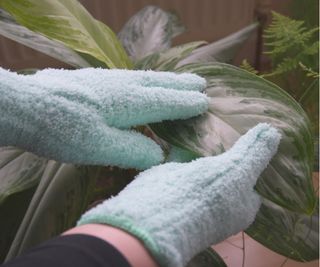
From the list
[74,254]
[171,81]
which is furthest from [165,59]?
[74,254]

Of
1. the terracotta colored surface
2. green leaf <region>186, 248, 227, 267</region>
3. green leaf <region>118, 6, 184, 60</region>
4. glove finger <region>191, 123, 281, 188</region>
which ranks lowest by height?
the terracotta colored surface

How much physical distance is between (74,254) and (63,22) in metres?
0.29

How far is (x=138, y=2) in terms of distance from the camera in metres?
1.26

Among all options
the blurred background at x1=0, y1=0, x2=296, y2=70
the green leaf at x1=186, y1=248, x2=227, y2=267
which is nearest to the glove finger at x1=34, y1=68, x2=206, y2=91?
the green leaf at x1=186, y1=248, x2=227, y2=267

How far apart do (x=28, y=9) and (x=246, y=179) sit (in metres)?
0.30

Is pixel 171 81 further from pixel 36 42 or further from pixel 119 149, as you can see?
pixel 36 42

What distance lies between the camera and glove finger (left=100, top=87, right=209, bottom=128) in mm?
398

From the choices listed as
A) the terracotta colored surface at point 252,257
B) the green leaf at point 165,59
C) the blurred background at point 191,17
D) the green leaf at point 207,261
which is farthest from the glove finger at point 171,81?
the blurred background at point 191,17

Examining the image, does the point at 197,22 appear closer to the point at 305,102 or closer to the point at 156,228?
the point at 305,102

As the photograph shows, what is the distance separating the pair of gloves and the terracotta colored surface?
0.42 meters

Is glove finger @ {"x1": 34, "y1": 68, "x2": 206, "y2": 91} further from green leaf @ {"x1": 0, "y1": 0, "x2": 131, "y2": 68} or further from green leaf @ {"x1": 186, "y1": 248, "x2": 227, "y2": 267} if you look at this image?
green leaf @ {"x1": 186, "y1": 248, "x2": 227, "y2": 267}

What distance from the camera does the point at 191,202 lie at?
0.33m

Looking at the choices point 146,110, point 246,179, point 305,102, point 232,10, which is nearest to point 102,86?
point 146,110

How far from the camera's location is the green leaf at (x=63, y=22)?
1.43 ft
